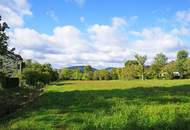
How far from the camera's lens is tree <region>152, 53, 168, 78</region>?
15425 centimetres

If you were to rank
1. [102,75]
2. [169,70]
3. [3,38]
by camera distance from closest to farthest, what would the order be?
[3,38] < [169,70] < [102,75]

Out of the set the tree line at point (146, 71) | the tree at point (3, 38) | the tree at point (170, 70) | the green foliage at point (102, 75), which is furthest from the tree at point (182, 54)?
the tree at point (3, 38)

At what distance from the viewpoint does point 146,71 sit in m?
153

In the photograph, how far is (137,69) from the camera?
151 m

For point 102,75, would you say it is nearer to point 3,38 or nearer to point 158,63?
point 158,63

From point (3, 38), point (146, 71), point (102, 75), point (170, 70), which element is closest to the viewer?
point (3, 38)

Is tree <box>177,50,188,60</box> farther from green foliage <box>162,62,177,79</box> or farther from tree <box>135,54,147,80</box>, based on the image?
green foliage <box>162,62,177,79</box>

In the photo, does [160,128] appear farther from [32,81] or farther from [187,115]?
[32,81]

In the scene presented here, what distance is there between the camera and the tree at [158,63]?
506 feet

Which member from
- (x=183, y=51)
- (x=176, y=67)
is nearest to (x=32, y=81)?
(x=176, y=67)

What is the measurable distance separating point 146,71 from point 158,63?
25.0 feet

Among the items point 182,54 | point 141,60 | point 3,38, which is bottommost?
point 3,38

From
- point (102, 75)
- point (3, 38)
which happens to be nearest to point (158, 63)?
point (102, 75)

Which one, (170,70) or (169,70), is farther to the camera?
(169,70)
